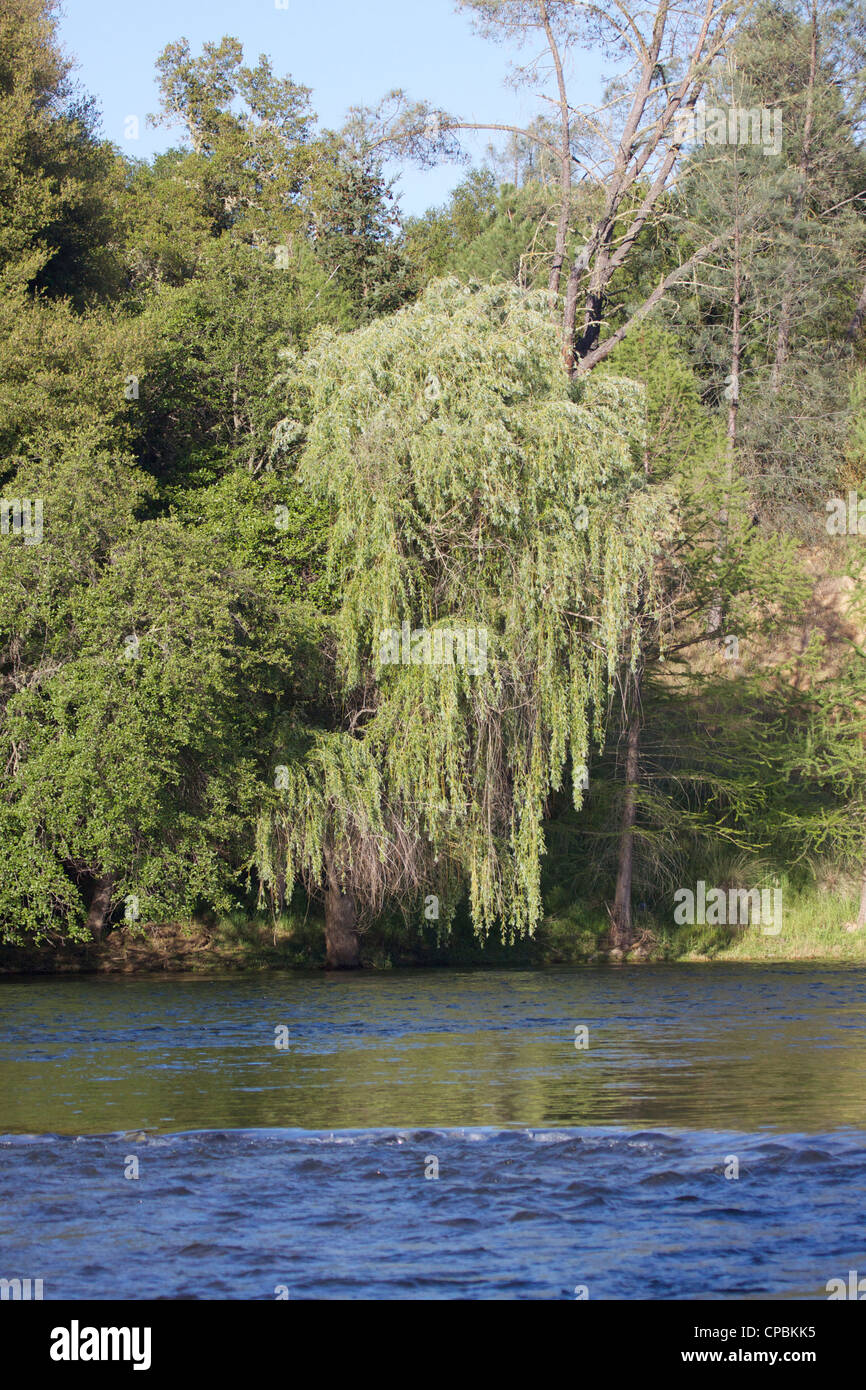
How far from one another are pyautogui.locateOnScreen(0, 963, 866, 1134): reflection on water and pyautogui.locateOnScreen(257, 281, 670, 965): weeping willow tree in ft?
10.1

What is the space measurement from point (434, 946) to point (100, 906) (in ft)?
26.0

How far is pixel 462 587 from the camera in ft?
90.6

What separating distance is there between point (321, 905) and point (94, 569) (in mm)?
9928

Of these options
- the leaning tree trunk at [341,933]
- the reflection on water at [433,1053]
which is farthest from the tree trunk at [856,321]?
the leaning tree trunk at [341,933]

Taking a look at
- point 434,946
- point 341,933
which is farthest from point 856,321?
point 341,933

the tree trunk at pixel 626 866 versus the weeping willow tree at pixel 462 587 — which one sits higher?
the weeping willow tree at pixel 462 587

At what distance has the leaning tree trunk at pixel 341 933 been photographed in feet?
106

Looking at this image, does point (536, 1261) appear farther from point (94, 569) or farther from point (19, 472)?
point (19, 472)

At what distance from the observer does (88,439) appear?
32.5m

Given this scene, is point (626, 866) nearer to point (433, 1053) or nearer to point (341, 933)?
point (341, 933)

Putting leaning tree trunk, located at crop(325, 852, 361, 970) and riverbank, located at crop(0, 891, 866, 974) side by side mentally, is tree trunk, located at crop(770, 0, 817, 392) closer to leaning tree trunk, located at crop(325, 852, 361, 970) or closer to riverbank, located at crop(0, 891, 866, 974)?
riverbank, located at crop(0, 891, 866, 974)

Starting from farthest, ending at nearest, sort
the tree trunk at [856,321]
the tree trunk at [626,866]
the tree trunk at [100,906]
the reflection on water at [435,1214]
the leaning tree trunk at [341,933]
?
the tree trunk at [856,321] → the tree trunk at [626,866] → the leaning tree trunk at [341,933] → the tree trunk at [100,906] → the reflection on water at [435,1214]

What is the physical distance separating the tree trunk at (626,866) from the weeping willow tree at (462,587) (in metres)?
7.16

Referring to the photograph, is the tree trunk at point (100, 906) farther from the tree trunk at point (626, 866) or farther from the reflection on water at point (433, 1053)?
the tree trunk at point (626, 866)
